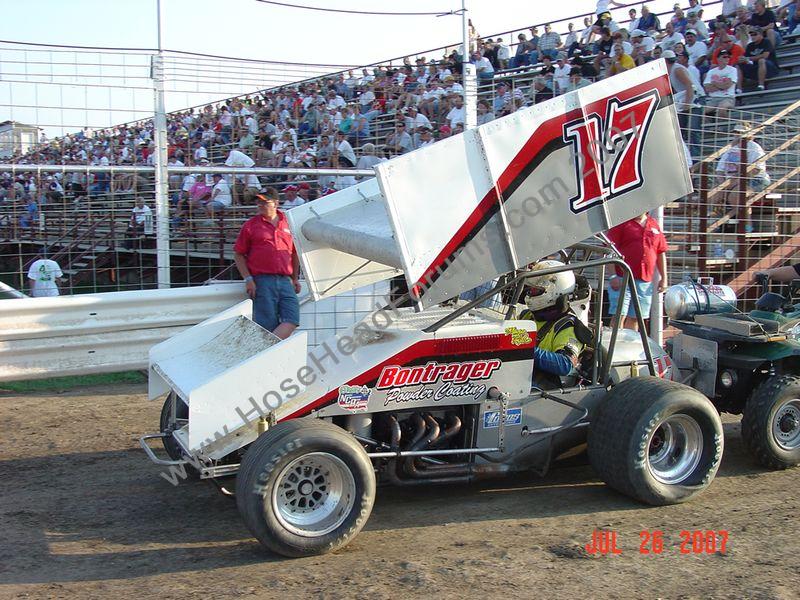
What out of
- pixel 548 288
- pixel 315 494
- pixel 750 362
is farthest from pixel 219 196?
pixel 750 362

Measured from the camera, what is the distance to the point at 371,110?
467 inches

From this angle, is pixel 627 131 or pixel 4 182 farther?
pixel 4 182

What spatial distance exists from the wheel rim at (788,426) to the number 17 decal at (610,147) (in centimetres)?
201

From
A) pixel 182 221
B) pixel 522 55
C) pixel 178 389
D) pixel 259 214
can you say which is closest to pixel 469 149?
pixel 178 389

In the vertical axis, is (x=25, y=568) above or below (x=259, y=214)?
below

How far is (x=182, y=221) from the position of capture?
28.5 ft

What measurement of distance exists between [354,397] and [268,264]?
338 cm

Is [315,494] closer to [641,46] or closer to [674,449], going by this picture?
[674,449]

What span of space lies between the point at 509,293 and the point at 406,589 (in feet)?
7.15

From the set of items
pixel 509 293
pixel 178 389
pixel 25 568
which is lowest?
pixel 25 568

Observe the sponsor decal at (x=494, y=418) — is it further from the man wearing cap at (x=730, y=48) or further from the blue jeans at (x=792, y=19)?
the blue jeans at (x=792, y=19)

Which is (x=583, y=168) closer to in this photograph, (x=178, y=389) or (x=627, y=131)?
(x=627, y=131)
